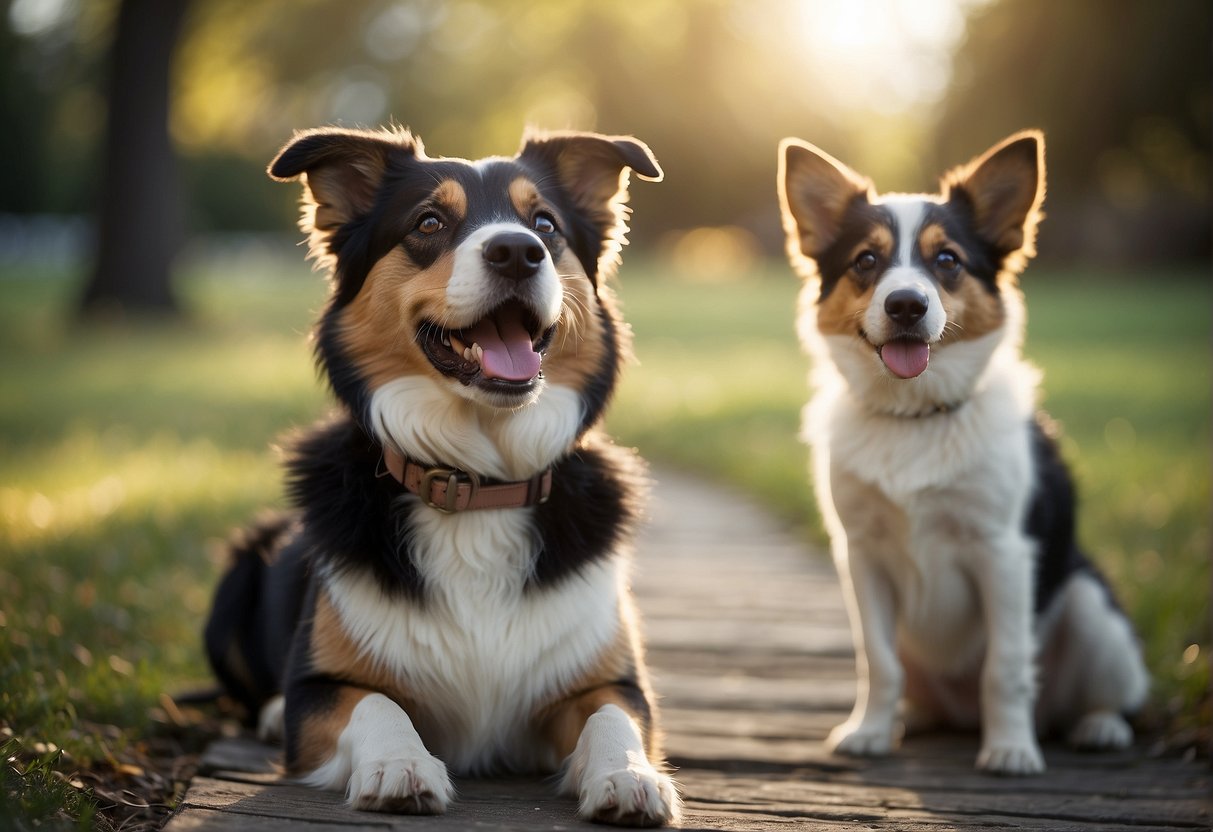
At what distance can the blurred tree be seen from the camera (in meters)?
16.5

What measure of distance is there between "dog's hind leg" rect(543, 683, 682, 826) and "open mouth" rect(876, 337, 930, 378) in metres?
1.23

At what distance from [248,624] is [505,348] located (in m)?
1.45

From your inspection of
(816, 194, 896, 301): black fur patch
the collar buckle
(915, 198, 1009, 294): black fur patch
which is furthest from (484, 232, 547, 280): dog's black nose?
(915, 198, 1009, 294): black fur patch

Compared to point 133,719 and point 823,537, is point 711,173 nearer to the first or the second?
point 823,537

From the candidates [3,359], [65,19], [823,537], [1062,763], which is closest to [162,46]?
[3,359]

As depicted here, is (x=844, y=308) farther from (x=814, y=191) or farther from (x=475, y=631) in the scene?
(x=475, y=631)

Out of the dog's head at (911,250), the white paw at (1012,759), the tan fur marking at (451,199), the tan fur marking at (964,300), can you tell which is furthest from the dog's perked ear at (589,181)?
the white paw at (1012,759)

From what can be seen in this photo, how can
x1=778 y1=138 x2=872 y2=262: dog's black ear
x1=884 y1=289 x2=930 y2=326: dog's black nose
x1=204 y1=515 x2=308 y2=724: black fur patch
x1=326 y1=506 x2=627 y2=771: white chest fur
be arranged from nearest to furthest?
x1=326 y1=506 x2=627 y2=771: white chest fur
x1=884 y1=289 x2=930 y2=326: dog's black nose
x1=204 y1=515 x2=308 y2=724: black fur patch
x1=778 y1=138 x2=872 y2=262: dog's black ear

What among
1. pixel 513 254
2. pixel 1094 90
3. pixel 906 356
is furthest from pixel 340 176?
pixel 1094 90

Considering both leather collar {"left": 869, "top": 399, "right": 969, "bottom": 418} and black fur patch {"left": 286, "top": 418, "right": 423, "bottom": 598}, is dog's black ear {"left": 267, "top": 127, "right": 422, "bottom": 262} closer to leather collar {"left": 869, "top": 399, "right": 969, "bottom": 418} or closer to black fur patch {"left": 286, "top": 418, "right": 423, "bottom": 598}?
black fur patch {"left": 286, "top": 418, "right": 423, "bottom": 598}

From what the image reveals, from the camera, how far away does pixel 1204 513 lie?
253 inches

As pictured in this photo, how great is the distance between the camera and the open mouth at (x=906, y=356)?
342 centimetres

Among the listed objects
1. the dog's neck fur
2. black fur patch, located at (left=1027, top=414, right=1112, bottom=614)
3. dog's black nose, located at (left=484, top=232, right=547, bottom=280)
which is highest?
dog's black nose, located at (left=484, top=232, right=547, bottom=280)

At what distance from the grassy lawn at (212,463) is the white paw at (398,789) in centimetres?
63
